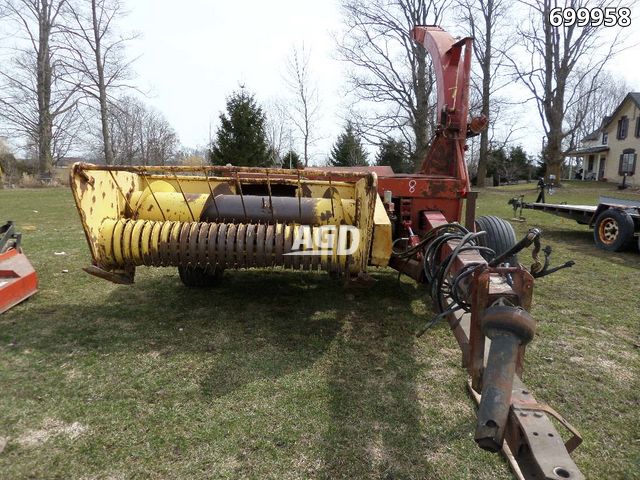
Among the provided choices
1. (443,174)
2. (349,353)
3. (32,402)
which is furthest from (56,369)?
(443,174)

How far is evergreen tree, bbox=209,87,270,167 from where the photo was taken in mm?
22438

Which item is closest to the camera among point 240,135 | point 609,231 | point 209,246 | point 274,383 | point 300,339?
point 274,383

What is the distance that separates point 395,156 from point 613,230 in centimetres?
2098

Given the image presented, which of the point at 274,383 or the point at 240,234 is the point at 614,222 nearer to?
the point at 240,234

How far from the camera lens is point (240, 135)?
22609 millimetres

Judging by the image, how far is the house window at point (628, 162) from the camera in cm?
3108

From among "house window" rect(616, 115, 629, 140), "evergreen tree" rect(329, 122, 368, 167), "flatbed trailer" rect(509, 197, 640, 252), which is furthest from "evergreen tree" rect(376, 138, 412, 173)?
"house window" rect(616, 115, 629, 140)

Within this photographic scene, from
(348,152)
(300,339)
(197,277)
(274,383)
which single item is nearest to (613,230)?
(300,339)

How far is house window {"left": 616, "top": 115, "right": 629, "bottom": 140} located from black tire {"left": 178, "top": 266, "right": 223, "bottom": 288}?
124 ft

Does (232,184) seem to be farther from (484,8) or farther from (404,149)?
(484,8)

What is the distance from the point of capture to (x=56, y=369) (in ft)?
9.72

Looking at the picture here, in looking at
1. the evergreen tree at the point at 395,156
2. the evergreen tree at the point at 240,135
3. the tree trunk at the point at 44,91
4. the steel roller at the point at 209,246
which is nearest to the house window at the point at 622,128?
the evergreen tree at the point at 395,156

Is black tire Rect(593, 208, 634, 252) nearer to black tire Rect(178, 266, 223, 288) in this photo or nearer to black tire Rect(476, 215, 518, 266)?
black tire Rect(476, 215, 518, 266)

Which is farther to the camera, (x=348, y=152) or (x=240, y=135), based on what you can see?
(x=348, y=152)
